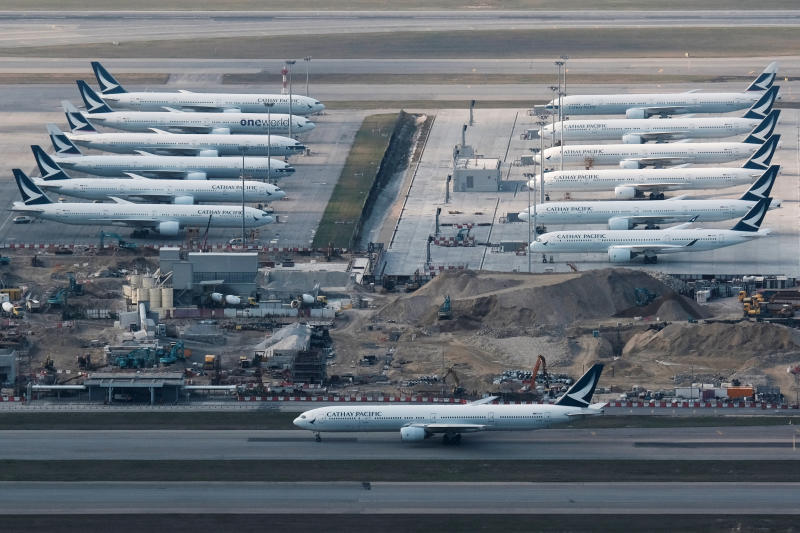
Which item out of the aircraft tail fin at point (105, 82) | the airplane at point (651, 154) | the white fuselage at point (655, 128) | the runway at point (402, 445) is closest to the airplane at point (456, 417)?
the runway at point (402, 445)

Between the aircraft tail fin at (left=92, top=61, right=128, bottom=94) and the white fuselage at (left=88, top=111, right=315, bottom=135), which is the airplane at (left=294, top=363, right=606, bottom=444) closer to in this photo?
the white fuselage at (left=88, top=111, right=315, bottom=135)

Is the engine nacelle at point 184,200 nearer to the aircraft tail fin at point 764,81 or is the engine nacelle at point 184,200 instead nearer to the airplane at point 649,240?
the airplane at point 649,240

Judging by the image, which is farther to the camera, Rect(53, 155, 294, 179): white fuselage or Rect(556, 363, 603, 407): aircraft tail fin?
Rect(53, 155, 294, 179): white fuselage

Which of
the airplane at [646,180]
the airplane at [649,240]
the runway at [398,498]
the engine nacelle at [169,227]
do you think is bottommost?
the runway at [398,498]

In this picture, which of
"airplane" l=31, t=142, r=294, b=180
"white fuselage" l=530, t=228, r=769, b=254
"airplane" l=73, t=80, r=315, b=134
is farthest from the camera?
"airplane" l=73, t=80, r=315, b=134

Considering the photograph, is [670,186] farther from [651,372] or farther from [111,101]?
[111,101]

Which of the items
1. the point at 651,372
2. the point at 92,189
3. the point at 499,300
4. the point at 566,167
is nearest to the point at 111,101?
the point at 92,189

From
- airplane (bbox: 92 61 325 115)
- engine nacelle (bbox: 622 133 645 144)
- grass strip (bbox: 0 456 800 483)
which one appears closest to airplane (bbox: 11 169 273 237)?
airplane (bbox: 92 61 325 115)
